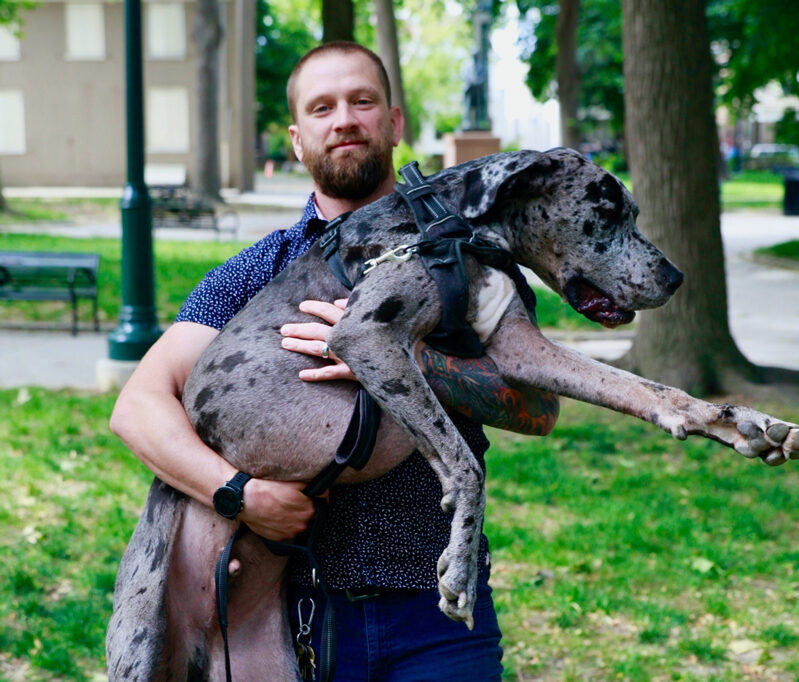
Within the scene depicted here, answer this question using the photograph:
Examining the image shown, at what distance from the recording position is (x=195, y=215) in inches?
793

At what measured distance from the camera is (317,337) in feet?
8.45

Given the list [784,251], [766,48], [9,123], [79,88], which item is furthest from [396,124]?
[9,123]

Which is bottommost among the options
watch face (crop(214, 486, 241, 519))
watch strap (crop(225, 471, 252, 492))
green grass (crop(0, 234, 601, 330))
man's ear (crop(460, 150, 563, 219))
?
green grass (crop(0, 234, 601, 330))

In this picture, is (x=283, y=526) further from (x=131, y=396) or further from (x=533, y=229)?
(x=533, y=229)

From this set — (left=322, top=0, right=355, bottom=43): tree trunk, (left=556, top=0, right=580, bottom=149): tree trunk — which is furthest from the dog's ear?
(left=556, top=0, right=580, bottom=149): tree trunk

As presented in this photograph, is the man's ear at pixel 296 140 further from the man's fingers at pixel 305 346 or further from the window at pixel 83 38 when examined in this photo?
the window at pixel 83 38

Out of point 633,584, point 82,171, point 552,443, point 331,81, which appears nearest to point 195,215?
point 552,443

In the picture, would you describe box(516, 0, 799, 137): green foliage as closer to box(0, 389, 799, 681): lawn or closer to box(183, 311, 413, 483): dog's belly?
box(0, 389, 799, 681): lawn

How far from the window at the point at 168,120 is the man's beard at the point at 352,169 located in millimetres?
38348

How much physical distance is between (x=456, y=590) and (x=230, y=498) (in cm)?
61

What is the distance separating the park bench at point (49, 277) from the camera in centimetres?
1152

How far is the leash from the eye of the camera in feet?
8.22

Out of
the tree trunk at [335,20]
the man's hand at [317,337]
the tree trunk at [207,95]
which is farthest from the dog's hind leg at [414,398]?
the tree trunk at [207,95]

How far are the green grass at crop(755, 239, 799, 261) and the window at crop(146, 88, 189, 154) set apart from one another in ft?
84.8
